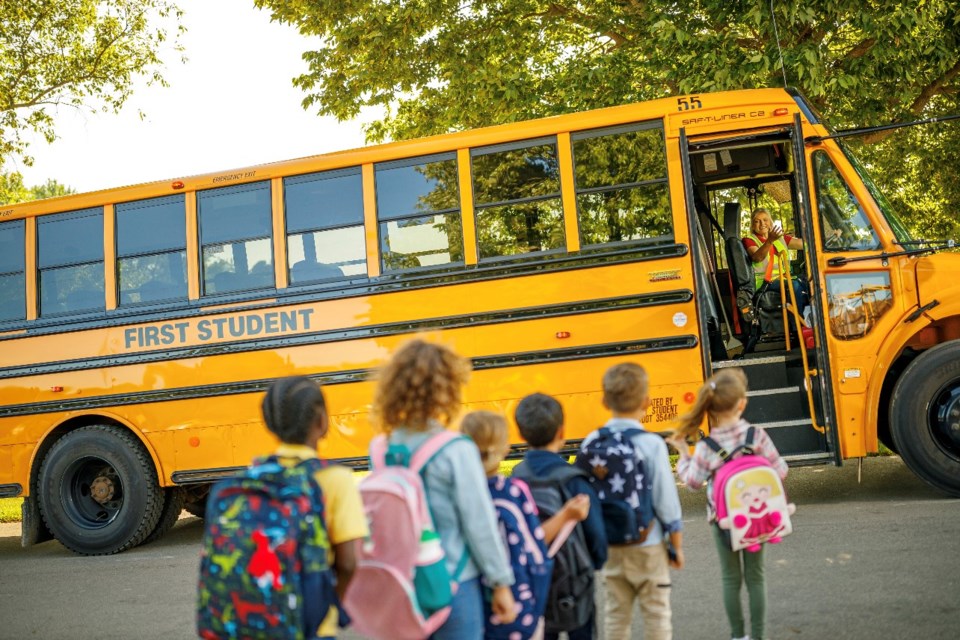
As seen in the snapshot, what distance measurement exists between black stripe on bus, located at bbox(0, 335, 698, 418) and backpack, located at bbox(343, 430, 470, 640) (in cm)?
482

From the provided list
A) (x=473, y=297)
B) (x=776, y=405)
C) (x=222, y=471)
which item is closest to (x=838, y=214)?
(x=776, y=405)

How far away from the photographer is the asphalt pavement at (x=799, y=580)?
4.98 metres

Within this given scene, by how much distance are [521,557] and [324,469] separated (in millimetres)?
716

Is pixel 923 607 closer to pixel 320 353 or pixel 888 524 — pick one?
pixel 888 524

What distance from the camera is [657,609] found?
389 centimetres

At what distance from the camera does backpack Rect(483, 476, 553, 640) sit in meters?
3.33

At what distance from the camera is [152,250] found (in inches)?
354

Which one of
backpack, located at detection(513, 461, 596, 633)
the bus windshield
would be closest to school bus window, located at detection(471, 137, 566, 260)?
the bus windshield

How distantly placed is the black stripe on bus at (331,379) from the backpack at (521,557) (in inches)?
179

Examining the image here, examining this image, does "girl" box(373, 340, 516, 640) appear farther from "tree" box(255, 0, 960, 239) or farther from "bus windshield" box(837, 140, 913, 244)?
"tree" box(255, 0, 960, 239)

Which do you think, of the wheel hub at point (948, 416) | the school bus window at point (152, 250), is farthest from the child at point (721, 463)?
the school bus window at point (152, 250)

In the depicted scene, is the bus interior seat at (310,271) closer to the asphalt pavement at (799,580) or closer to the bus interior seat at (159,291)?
the bus interior seat at (159,291)

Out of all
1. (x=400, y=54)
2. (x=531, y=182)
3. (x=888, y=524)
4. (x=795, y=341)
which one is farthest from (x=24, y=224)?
(x=888, y=524)

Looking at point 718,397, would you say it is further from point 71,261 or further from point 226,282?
point 71,261
